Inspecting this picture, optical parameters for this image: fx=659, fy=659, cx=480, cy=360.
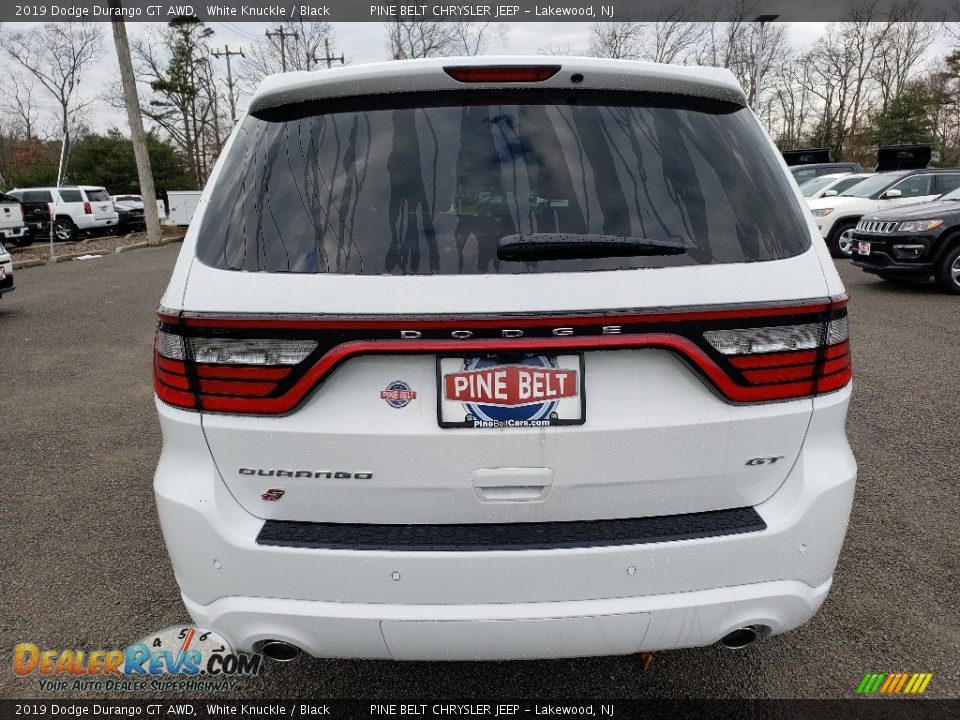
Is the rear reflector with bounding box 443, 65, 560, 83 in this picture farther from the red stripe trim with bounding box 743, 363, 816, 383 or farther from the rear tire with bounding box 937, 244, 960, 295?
the rear tire with bounding box 937, 244, 960, 295

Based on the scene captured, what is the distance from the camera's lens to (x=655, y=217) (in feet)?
5.44

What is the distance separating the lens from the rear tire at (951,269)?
9.24 m

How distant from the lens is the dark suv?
922 centimetres

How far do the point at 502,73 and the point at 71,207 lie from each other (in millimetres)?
25788

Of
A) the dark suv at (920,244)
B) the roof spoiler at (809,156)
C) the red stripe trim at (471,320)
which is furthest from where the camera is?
the roof spoiler at (809,156)

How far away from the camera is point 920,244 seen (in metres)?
9.29

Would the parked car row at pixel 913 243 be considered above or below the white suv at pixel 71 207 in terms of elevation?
above

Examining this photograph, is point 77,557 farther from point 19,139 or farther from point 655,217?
point 19,139

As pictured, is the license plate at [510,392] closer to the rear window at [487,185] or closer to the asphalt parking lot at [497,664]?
the rear window at [487,185]

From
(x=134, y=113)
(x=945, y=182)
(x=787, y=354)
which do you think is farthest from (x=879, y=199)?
(x=134, y=113)

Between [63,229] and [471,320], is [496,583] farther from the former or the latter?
[63,229]

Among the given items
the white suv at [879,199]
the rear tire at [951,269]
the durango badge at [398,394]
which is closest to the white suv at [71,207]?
the white suv at [879,199]

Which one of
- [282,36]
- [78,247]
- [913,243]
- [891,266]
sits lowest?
[78,247]

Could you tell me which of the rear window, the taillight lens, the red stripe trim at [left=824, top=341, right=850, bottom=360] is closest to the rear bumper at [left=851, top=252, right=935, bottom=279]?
the rear window
